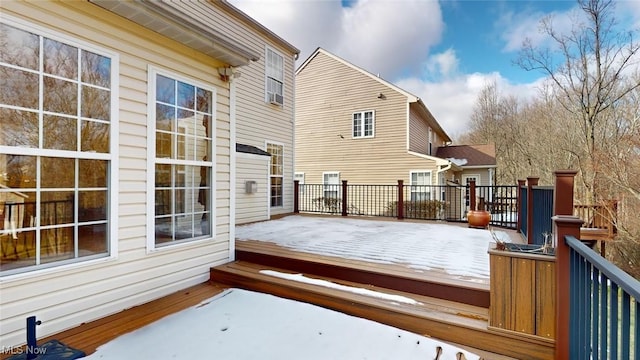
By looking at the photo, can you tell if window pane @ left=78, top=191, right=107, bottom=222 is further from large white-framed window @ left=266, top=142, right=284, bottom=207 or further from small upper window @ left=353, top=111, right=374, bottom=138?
small upper window @ left=353, top=111, right=374, bottom=138

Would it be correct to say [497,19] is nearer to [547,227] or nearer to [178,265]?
[547,227]

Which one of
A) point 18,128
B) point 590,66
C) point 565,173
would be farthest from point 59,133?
point 590,66

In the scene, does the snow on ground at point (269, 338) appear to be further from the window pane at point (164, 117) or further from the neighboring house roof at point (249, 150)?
the neighboring house roof at point (249, 150)

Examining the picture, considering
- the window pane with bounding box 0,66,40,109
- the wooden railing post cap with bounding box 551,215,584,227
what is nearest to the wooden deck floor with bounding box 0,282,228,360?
the window pane with bounding box 0,66,40,109

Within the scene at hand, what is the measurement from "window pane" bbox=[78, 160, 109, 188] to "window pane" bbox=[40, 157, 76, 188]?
0.21 feet

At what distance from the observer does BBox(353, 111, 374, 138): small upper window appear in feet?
42.4

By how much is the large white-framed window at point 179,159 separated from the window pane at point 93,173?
0.43 m

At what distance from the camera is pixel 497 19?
9.94 meters

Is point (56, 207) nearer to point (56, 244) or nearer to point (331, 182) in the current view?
point (56, 244)

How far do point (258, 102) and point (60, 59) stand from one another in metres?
5.55

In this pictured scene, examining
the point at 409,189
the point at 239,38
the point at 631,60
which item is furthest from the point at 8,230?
the point at 631,60

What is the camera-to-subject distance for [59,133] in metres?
2.63
